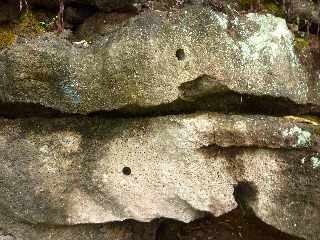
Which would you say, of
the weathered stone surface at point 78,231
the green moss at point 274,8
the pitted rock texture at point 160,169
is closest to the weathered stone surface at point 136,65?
the pitted rock texture at point 160,169

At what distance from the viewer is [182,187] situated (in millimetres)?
3170

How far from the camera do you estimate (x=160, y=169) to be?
10.4 feet

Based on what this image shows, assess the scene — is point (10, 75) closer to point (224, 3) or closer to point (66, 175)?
point (66, 175)

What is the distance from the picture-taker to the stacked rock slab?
10.1 feet

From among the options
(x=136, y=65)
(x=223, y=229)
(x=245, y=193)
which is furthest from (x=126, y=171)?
(x=223, y=229)

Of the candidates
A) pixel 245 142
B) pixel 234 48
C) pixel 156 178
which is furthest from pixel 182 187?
pixel 234 48

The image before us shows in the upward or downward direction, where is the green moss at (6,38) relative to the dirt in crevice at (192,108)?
upward

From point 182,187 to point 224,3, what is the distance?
4.25 ft

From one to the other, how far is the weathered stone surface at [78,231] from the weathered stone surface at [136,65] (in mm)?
869

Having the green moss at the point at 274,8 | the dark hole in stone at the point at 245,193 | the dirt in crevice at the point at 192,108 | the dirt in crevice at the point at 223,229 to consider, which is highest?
the green moss at the point at 274,8

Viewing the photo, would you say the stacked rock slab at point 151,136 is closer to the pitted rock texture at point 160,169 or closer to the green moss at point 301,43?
the pitted rock texture at point 160,169

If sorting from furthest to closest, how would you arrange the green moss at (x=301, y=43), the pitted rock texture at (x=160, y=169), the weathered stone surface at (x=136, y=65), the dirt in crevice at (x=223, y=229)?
the dirt in crevice at (x=223, y=229) → the green moss at (x=301, y=43) → the pitted rock texture at (x=160, y=169) → the weathered stone surface at (x=136, y=65)

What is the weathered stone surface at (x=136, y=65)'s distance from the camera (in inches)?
120

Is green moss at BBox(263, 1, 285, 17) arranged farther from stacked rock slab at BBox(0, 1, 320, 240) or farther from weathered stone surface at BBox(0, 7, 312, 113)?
weathered stone surface at BBox(0, 7, 312, 113)
